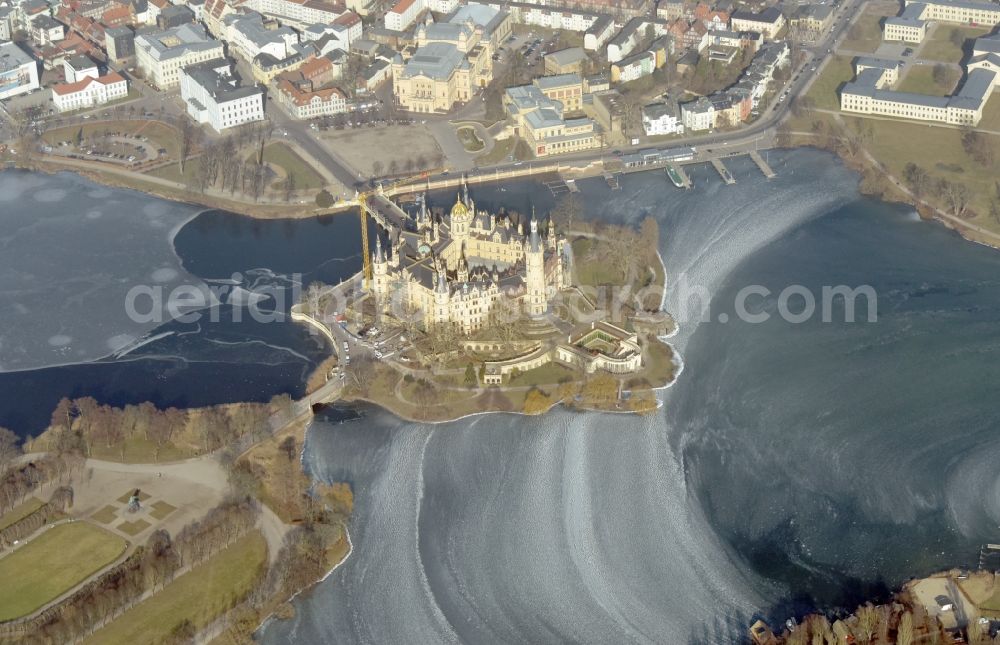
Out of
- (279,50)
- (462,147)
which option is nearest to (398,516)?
(462,147)

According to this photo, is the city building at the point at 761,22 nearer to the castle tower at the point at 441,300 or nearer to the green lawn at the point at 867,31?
the green lawn at the point at 867,31

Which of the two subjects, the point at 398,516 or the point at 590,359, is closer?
the point at 398,516

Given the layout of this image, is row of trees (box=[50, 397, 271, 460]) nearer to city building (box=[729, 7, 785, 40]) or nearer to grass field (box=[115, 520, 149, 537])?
grass field (box=[115, 520, 149, 537])

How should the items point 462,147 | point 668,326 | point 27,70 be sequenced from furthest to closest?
point 27,70 < point 462,147 < point 668,326

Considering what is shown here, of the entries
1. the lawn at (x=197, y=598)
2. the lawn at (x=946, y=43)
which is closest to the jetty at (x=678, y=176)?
the lawn at (x=946, y=43)

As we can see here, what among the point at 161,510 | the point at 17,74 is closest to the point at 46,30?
the point at 17,74

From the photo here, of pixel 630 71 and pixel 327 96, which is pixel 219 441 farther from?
pixel 630 71
